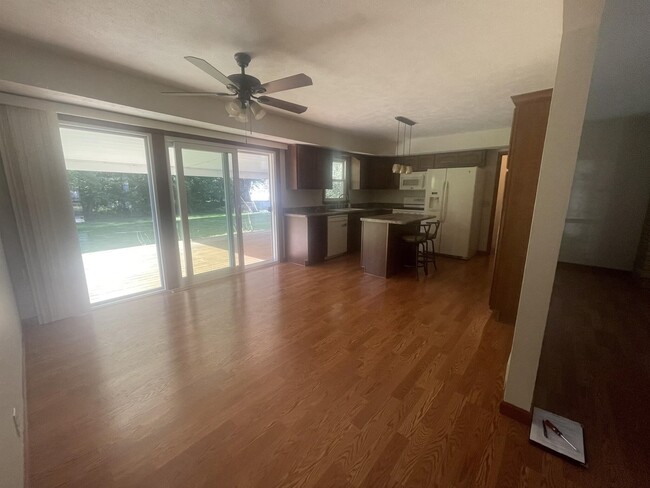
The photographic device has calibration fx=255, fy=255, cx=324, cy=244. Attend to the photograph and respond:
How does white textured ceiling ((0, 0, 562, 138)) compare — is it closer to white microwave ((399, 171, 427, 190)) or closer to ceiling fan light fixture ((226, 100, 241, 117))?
ceiling fan light fixture ((226, 100, 241, 117))

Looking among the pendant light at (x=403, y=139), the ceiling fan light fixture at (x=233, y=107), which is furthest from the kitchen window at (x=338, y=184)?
the ceiling fan light fixture at (x=233, y=107)

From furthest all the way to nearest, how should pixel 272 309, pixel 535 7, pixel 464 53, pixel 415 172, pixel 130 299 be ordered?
pixel 415 172, pixel 130 299, pixel 272 309, pixel 464 53, pixel 535 7

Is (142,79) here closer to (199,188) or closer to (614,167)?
(199,188)

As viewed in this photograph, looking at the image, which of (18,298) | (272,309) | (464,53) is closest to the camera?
(464,53)

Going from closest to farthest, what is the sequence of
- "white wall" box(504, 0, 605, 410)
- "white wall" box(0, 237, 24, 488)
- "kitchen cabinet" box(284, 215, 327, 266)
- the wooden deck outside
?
"white wall" box(0, 237, 24, 488) → "white wall" box(504, 0, 605, 410) → the wooden deck outside → "kitchen cabinet" box(284, 215, 327, 266)

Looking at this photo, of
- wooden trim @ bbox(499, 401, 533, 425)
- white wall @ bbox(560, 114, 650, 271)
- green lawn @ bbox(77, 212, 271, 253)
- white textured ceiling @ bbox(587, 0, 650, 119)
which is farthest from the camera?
white wall @ bbox(560, 114, 650, 271)

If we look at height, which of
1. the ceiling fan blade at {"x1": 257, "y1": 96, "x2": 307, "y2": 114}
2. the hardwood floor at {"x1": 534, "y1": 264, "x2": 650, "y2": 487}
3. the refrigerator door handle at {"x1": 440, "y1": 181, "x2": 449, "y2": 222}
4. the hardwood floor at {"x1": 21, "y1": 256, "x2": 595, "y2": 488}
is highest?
the ceiling fan blade at {"x1": 257, "y1": 96, "x2": 307, "y2": 114}

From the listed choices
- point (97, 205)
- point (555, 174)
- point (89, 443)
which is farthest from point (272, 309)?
point (555, 174)

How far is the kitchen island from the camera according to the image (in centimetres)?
400

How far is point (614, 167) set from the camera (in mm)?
4020

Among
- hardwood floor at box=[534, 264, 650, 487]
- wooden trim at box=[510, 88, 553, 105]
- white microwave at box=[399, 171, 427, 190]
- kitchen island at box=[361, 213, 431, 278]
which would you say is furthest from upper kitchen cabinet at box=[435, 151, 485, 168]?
wooden trim at box=[510, 88, 553, 105]

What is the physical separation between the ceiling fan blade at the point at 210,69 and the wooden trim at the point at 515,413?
2912 mm

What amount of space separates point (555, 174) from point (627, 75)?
2734 mm

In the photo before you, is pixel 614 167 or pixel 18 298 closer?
pixel 18 298
